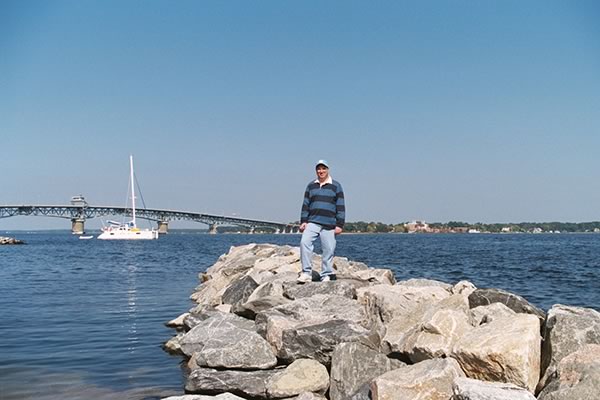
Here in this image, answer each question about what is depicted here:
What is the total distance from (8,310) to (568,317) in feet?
44.6

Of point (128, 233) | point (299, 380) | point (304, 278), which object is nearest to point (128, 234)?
point (128, 233)

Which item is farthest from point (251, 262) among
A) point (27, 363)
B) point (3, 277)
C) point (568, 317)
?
point (3, 277)

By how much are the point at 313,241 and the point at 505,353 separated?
4787 millimetres

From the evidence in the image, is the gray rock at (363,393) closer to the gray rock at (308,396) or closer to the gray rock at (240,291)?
the gray rock at (308,396)

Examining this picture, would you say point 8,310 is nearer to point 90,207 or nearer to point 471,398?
point 471,398

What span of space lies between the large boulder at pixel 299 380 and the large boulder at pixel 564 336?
2.41 meters

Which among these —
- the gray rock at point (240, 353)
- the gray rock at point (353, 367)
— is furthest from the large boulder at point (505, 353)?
the gray rock at point (240, 353)

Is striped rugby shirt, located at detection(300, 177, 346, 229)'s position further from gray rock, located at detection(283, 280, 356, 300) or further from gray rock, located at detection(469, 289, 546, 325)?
gray rock, located at detection(469, 289, 546, 325)

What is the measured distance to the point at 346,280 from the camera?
33.9 feet

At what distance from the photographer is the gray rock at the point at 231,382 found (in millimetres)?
7227

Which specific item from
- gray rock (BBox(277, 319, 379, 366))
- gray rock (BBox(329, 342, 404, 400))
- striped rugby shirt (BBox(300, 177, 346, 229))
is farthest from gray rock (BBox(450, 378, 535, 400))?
striped rugby shirt (BBox(300, 177, 346, 229))

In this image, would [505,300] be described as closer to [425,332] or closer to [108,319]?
[425,332]

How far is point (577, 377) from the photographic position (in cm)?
533

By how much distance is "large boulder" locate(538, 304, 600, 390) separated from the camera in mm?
6082
